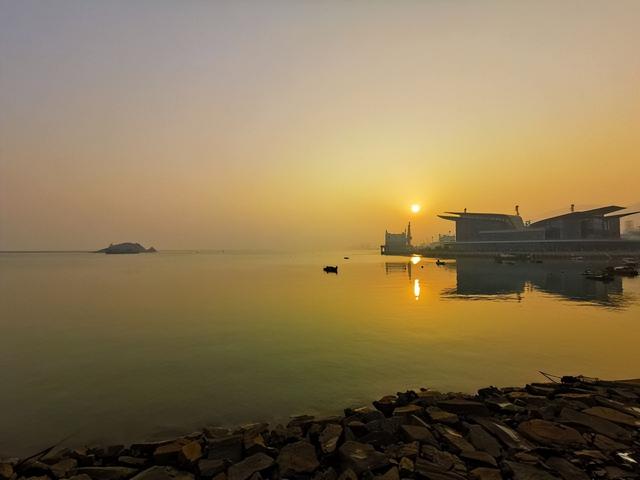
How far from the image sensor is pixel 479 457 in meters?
7.39

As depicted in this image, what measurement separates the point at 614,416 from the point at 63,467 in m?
14.0

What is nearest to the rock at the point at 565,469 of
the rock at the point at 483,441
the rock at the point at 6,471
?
the rock at the point at 483,441

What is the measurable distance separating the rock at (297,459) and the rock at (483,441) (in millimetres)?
3835

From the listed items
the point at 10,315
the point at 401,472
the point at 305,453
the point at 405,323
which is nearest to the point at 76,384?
the point at 305,453

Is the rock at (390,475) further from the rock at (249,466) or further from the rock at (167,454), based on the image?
the rock at (167,454)

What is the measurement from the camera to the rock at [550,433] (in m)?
8.03

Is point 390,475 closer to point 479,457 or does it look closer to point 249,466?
point 479,457

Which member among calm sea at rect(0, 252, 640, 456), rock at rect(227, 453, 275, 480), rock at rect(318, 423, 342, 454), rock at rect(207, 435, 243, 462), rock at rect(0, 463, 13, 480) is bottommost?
calm sea at rect(0, 252, 640, 456)

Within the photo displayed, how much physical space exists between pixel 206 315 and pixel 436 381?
2196 cm

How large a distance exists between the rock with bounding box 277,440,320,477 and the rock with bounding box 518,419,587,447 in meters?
5.39

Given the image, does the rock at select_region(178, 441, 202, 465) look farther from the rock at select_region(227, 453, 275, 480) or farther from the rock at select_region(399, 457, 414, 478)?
the rock at select_region(399, 457, 414, 478)

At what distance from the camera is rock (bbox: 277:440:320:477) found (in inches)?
289

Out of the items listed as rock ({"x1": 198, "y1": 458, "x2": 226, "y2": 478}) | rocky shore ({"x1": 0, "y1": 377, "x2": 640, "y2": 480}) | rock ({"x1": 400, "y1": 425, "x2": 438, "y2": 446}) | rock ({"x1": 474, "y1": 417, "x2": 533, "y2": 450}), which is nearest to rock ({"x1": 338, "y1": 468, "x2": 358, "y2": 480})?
rocky shore ({"x1": 0, "y1": 377, "x2": 640, "y2": 480})

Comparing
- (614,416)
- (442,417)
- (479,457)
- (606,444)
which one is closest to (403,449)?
(479,457)
